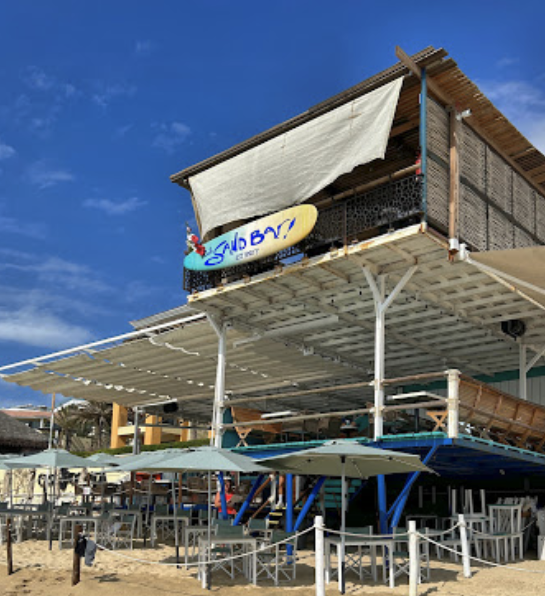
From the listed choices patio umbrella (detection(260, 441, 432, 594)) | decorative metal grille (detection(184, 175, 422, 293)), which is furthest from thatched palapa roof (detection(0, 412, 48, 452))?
patio umbrella (detection(260, 441, 432, 594))

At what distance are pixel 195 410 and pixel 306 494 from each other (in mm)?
10840

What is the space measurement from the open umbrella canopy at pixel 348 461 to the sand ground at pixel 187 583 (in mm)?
1655

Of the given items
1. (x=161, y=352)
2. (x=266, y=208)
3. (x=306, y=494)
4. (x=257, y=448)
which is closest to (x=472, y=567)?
(x=306, y=494)

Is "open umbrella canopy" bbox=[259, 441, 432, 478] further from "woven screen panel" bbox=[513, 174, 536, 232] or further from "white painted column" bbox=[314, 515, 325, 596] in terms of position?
"woven screen panel" bbox=[513, 174, 536, 232]

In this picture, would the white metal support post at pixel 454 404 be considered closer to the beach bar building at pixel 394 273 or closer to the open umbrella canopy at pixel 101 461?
the beach bar building at pixel 394 273

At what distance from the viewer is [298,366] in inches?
766

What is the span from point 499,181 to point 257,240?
16.2ft

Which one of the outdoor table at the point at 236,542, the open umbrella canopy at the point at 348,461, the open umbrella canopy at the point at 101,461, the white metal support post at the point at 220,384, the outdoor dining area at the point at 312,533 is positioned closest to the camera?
the open umbrella canopy at the point at 348,461

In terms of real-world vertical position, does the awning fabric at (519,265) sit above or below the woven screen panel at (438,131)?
below

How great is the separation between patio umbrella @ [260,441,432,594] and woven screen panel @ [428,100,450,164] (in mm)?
5173

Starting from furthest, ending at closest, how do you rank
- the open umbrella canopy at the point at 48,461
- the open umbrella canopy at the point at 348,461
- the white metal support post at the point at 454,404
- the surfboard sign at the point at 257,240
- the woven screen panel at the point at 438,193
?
the open umbrella canopy at the point at 48,461
the surfboard sign at the point at 257,240
the woven screen panel at the point at 438,193
the white metal support post at the point at 454,404
the open umbrella canopy at the point at 348,461

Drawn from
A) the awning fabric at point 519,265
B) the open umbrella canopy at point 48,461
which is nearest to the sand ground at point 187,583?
the open umbrella canopy at point 48,461

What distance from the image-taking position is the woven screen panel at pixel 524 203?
49.2ft

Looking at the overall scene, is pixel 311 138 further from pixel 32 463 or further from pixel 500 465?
pixel 32 463
